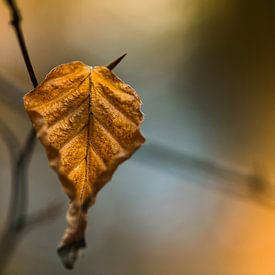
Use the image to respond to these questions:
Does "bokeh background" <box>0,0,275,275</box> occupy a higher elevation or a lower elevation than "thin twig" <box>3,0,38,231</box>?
lower

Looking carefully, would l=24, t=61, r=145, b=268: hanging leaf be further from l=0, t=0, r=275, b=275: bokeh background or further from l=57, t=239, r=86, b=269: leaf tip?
l=0, t=0, r=275, b=275: bokeh background

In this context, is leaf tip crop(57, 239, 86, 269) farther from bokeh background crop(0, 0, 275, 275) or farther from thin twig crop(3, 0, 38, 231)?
bokeh background crop(0, 0, 275, 275)

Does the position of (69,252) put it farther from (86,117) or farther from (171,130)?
(171,130)

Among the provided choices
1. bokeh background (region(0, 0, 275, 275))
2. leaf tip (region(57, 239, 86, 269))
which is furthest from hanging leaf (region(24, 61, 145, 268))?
bokeh background (region(0, 0, 275, 275))

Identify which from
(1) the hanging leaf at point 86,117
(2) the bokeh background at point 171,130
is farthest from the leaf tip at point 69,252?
(2) the bokeh background at point 171,130

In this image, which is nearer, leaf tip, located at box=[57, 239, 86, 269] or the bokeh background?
leaf tip, located at box=[57, 239, 86, 269]

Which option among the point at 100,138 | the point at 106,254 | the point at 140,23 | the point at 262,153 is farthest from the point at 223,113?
the point at 100,138
